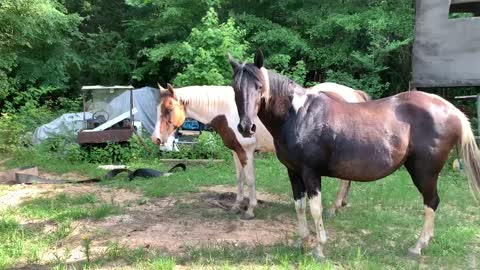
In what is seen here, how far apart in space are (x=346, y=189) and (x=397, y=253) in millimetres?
1709

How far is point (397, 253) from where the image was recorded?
461 centimetres

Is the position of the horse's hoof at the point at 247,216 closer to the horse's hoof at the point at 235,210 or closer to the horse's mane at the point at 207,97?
the horse's hoof at the point at 235,210

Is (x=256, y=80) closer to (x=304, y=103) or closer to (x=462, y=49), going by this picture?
(x=304, y=103)

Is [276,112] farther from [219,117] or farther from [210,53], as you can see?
[210,53]

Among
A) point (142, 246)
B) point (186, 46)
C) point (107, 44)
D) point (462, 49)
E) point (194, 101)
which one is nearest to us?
point (142, 246)

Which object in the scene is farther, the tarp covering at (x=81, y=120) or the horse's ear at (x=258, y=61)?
the tarp covering at (x=81, y=120)

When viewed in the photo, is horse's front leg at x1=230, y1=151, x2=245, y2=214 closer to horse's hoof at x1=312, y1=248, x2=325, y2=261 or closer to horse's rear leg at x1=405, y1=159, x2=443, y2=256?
horse's hoof at x1=312, y1=248, x2=325, y2=261

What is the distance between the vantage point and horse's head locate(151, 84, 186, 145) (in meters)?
6.01

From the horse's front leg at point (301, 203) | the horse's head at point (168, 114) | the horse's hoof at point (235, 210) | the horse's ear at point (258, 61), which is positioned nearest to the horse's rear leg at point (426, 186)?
the horse's front leg at point (301, 203)

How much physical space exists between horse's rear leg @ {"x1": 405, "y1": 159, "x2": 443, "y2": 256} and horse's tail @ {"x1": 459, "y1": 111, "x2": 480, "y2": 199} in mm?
354

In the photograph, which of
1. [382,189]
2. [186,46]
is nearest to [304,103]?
[382,189]

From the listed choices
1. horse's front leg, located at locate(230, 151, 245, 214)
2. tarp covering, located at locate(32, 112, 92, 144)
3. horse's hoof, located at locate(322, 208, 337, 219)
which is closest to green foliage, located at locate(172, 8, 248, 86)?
tarp covering, located at locate(32, 112, 92, 144)

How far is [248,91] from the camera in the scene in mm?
4090

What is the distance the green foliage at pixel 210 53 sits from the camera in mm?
12219
